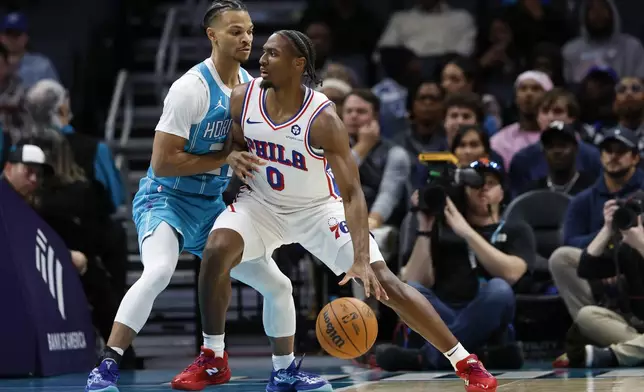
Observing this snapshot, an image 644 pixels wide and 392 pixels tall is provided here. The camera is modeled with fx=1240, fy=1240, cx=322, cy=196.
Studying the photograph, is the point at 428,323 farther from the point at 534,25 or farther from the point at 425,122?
the point at 534,25

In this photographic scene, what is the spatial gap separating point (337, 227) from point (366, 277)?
516 mm

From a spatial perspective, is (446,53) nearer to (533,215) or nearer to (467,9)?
(467,9)

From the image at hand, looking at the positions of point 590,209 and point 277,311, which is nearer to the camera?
point 277,311

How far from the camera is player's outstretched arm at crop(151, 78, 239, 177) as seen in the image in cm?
687

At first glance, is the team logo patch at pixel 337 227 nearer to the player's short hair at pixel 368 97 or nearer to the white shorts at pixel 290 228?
the white shorts at pixel 290 228

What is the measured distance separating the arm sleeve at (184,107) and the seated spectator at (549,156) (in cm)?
378

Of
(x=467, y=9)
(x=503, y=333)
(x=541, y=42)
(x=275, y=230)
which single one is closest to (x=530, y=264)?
(x=503, y=333)

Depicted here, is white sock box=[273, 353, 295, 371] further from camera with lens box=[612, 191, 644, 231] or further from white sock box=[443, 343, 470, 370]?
camera with lens box=[612, 191, 644, 231]

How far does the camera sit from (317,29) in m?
12.8

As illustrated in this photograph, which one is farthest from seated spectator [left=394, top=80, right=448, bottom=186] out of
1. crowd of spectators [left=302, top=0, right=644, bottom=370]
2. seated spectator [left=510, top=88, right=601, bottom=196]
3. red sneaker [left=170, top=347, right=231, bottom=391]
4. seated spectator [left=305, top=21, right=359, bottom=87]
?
red sneaker [left=170, top=347, right=231, bottom=391]

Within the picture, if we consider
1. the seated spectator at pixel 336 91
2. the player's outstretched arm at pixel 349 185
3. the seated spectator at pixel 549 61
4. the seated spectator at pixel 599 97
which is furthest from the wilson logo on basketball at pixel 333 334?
the seated spectator at pixel 549 61

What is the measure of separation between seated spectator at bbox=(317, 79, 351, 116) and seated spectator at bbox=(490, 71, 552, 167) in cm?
137

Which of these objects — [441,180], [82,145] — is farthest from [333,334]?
[82,145]

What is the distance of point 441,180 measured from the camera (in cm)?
866
